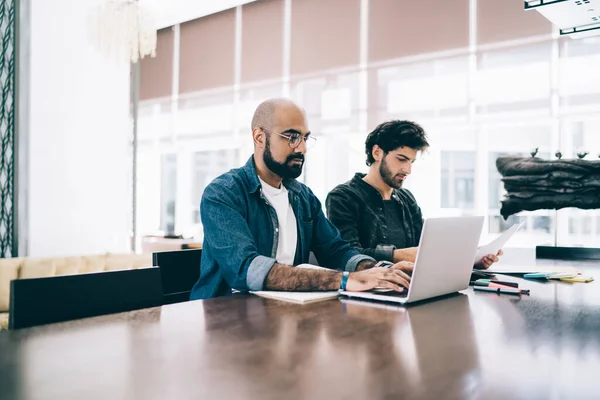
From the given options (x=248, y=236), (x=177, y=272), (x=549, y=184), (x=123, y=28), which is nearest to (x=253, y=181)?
(x=248, y=236)

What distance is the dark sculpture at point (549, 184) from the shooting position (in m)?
2.74

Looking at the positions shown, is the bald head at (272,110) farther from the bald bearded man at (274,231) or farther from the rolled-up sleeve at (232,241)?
the rolled-up sleeve at (232,241)

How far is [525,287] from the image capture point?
162 cm

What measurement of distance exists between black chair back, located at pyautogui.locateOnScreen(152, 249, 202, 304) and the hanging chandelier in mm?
2497

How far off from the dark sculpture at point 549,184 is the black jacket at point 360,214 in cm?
72

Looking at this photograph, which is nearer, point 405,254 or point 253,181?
point 253,181

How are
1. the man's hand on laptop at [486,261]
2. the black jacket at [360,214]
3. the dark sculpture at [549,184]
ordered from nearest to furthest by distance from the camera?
the man's hand on laptop at [486,261]
the black jacket at [360,214]
the dark sculpture at [549,184]

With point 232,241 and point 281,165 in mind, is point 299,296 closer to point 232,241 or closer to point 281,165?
point 232,241

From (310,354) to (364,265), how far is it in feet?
3.32

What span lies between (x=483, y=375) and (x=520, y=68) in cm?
448

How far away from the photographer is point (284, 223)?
6.18 feet

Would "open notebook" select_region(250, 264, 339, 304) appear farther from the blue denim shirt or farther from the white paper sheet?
the white paper sheet

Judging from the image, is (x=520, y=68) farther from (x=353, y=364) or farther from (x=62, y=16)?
(x=353, y=364)

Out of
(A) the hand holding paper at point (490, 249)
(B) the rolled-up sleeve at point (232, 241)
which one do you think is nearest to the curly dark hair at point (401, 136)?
(A) the hand holding paper at point (490, 249)
